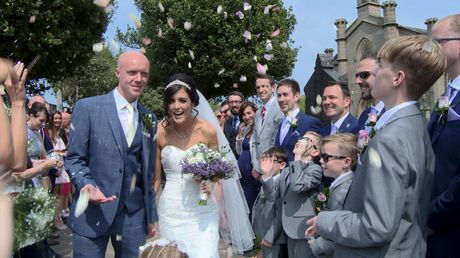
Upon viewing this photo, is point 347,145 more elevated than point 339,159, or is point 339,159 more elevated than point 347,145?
point 347,145

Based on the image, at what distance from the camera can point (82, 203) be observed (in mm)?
3113

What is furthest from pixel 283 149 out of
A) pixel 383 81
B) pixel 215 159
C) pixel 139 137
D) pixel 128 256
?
pixel 383 81

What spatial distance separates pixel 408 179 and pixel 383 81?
597 mm

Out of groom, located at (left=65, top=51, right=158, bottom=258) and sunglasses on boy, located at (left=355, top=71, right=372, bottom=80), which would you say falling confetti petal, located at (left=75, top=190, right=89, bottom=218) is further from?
sunglasses on boy, located at (left=355, top=71, right=372, bottom=80)

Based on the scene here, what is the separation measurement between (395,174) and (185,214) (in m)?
2.83

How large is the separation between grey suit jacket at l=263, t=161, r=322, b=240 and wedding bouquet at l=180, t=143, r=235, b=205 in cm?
71

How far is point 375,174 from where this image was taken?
197 cm

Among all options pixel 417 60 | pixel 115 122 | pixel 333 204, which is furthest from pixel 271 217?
pixel 417 60

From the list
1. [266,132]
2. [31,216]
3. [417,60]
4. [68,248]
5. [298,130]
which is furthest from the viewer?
[68,248]

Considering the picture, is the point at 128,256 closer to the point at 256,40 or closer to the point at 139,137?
the point at 139,137

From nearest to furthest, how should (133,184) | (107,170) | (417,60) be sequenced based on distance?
(417,60) → (107,170) → (133,184)

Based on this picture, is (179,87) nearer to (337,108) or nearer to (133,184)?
(133,184)

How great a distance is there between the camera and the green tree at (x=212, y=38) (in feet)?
65.7

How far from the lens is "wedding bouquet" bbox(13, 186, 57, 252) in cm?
304
